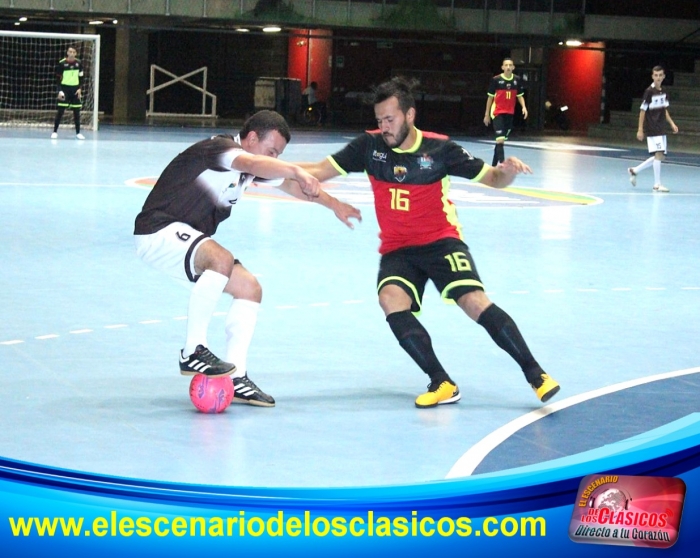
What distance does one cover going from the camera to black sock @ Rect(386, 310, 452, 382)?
6.76m

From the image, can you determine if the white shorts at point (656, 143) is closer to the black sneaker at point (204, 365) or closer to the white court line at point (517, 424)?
the white court line at point (517, 424)

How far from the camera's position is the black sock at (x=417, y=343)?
6762mm

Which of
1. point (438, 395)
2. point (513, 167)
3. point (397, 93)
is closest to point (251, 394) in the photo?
point (438, 395)

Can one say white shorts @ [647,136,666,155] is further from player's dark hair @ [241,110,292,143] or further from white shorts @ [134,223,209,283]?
white shorts @ [134,223,209,283]

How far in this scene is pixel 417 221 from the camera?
7047mm

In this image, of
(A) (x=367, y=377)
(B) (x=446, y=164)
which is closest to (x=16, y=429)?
(A) (x=367, y=377)

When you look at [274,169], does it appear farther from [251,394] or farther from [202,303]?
[251,394]

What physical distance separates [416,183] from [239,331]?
1.37 metres

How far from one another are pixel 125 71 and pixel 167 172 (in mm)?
37202

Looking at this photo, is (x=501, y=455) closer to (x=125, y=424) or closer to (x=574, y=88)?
(x=125, y=424)

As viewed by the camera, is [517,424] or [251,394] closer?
[517,424]

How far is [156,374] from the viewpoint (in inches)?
283

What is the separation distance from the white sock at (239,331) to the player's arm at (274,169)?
0.77m

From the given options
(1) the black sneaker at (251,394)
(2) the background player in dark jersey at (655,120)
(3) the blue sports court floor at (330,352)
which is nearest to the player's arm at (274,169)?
(1) the black sneaker at (251,394)
